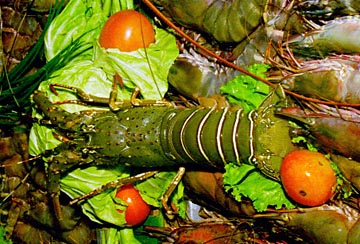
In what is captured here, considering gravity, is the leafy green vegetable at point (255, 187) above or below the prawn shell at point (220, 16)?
below

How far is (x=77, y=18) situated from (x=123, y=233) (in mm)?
1200

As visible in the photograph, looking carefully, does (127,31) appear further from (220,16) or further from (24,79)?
(24,79)

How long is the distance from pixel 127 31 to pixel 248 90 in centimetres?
70

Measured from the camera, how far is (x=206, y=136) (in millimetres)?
2789

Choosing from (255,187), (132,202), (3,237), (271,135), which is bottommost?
(3,237)

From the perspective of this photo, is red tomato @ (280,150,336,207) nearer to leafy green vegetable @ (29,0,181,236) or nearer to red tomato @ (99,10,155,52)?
leafy green vegetable @ (29,0,181,236)

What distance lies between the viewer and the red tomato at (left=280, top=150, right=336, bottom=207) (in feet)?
8.25

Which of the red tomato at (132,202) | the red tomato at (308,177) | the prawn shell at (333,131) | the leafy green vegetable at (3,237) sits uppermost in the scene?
the prawn shell at (333,131)

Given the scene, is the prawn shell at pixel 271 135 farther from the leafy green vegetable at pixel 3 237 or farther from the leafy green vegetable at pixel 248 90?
the leafy green vegetable at pixel 3 237

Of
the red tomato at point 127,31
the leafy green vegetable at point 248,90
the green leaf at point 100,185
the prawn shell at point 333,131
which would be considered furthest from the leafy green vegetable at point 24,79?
the prawn shell at point 333,131

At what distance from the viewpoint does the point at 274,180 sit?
276 centimetres

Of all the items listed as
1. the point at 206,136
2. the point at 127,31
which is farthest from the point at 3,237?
the point at 206,136

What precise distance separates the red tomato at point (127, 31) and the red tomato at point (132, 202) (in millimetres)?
718

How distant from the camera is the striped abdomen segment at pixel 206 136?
107 inches
